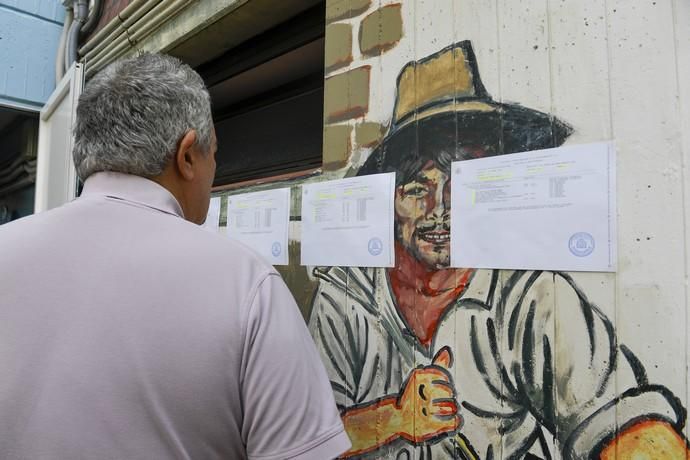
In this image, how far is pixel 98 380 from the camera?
0.80 m

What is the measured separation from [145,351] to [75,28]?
4.45 meters

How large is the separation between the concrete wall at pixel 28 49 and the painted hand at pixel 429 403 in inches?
175

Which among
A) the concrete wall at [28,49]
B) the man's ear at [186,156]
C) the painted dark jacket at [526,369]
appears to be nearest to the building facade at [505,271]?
the painted dark jacket at [526,369]

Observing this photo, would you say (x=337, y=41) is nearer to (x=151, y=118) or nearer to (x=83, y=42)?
(x=151, y=118)

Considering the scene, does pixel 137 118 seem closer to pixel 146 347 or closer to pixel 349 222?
pixel 146 347

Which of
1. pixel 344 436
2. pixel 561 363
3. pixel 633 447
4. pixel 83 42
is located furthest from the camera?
pixel 83 42

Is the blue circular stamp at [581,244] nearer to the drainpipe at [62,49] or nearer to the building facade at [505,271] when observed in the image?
the building facade at [505,271]

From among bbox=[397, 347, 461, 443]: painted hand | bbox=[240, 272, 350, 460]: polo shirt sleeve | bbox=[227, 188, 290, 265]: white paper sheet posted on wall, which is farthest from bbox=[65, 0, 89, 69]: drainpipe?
bbox=[240, 272, 350, 460]: polo shirt sleeve

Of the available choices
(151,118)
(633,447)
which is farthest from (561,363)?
(151,118)

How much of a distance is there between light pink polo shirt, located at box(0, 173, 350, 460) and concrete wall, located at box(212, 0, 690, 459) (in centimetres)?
72

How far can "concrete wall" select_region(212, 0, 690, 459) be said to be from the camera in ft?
3.80

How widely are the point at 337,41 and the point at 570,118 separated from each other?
3.68 feet

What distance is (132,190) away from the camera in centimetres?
96

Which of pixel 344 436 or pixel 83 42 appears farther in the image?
pixel 83 42
